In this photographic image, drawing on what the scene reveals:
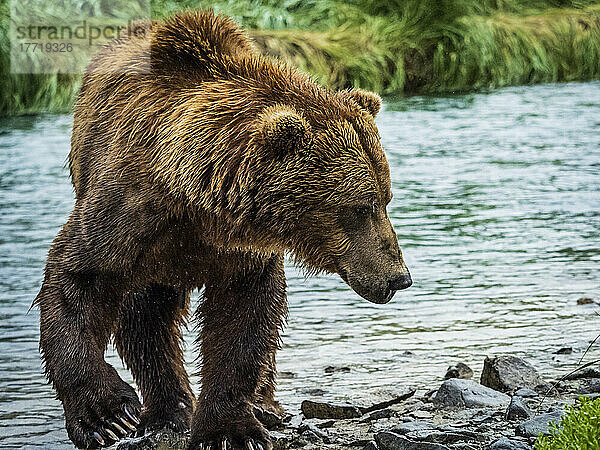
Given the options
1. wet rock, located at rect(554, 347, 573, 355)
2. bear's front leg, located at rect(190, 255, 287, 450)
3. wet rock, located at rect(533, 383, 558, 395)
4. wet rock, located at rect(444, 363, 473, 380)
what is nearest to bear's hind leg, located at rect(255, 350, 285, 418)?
bear's front leg, located at rect(190, 255, 287, 450)

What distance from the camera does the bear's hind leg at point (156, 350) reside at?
4.63 meters

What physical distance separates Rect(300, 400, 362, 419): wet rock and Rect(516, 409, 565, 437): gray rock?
0.76 metres

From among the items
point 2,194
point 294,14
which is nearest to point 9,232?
point 2,194

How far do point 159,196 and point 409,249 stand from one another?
4.45 m

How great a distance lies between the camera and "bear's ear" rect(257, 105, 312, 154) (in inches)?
149

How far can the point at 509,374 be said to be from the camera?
489cm

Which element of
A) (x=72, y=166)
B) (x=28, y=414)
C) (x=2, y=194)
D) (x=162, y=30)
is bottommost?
(x=2, y=194)

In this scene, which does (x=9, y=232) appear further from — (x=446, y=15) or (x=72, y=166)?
(x=446, y=15)

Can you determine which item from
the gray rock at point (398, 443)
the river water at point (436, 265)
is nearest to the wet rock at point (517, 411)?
the gray rock at point (398, 443)

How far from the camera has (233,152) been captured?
3.86 m

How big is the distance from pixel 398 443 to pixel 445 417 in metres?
0.52

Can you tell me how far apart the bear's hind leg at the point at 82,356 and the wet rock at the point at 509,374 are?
1676 millimetres

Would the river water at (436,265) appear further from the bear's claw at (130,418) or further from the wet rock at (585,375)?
the bear's claw at (130,418)

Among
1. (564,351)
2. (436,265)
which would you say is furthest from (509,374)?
(436,265)
